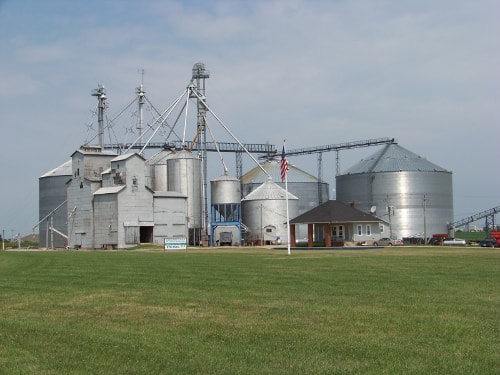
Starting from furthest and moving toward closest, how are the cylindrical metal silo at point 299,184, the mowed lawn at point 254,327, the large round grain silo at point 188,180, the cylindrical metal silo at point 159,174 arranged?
the cylindrical metal silo at point 299,184, the cylindrical metal silo at point 159,174, the large round grain silo at point 188,180, the mowed lawn at point 254,327

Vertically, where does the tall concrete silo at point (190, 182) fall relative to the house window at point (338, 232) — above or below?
above

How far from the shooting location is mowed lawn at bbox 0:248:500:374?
11.2 m

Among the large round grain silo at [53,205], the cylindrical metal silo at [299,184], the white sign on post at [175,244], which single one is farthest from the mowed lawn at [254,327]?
the cylindrical metal silo at [299,184]

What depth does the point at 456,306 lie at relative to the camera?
57.8 ft

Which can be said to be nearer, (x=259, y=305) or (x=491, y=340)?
(x=491, y=340)

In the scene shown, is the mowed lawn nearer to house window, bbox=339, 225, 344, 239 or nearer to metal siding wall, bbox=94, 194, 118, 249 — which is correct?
house window, bbox=339, 225, 344, 239

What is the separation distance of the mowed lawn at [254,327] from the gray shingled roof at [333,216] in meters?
53.8

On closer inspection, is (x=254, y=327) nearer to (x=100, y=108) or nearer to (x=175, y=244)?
(x=175, y=244)

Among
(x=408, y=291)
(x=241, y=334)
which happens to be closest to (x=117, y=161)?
(x=408, y=291)

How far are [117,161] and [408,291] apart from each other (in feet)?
246

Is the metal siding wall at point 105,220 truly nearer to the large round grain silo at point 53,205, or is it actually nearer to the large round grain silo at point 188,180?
the large round grain silo at point 188,180

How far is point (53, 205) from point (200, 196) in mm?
23979

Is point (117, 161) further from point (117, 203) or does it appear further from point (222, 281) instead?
point (222, 281)

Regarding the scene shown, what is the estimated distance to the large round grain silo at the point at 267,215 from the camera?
102438mm
